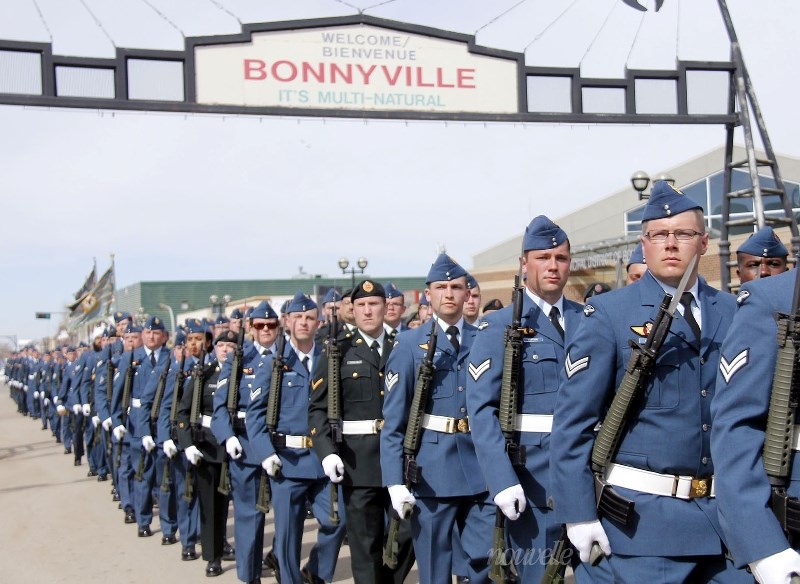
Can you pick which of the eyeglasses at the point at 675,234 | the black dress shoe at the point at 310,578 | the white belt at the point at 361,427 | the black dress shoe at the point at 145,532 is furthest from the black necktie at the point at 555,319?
the black dress shoe at the point at 145,532

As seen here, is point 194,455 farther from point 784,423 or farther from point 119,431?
point 784,423

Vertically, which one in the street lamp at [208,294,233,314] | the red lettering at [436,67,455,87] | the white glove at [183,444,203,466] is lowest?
the white glove at [183,444,203,466]

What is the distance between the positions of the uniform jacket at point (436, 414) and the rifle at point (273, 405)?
1.46m

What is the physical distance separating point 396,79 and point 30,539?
264 inches

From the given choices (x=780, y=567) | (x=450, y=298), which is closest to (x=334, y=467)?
(x=450, y=298)

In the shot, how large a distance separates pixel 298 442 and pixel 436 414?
1.70m

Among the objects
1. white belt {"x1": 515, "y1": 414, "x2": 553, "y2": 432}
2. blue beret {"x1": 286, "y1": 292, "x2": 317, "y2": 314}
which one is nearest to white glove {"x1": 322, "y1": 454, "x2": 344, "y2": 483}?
blue beret {"x1": 286, "y1": 292, "x2": 317, "y2": 314}

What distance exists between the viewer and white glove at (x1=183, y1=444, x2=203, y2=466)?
300 inches

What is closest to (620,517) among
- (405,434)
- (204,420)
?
(405,434)

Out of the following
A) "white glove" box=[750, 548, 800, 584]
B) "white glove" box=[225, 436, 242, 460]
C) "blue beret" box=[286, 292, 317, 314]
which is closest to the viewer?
"white glove" box=[750, 548, 800, 584]

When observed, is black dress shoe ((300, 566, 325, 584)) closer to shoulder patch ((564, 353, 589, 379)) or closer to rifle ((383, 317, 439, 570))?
rifle ((383, 317, 439, 570))

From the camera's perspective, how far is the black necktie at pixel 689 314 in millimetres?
→ 3109

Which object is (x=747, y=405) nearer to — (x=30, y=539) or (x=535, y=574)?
(x=535, y=574)

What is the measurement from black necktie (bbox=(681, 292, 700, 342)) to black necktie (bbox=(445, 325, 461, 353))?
6.89 ft
